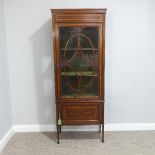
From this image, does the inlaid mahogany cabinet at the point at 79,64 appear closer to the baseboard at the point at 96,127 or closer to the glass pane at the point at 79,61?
the glass pane at the point at 79,61

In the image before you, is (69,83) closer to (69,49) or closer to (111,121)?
(69,49)

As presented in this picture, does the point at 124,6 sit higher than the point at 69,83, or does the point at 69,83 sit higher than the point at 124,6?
the point at 124,6

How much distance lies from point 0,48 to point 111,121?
1881 millimetres

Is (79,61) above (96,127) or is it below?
above

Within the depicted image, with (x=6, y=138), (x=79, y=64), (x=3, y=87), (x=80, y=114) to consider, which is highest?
(x=79, y=64)

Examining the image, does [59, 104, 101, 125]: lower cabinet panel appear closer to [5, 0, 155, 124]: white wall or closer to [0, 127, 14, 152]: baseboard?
[5, 0, 155, 124]: white wall

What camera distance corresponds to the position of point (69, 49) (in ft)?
8.48

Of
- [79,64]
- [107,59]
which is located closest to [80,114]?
[79,64]

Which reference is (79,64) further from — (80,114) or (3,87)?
(3,87)

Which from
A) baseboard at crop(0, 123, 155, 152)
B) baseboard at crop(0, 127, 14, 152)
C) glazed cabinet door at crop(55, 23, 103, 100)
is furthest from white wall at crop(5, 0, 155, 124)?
glazed cabinet door at crop(55, 23, 103, 100)

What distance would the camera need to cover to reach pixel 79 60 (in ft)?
8.66

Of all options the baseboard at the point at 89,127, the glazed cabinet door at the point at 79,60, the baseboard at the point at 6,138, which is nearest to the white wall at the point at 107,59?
the baseboard at the point at 89,127

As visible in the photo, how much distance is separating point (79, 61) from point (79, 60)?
14 mm

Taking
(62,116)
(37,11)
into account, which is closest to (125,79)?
(62,116)
